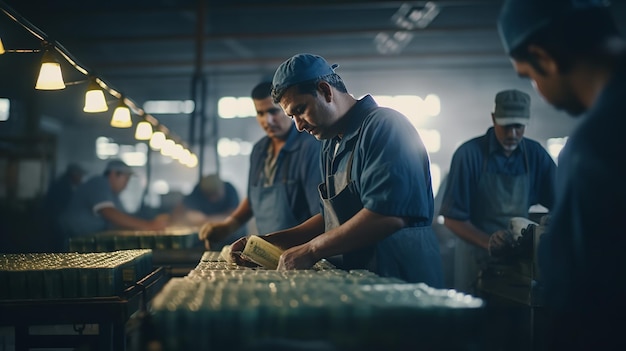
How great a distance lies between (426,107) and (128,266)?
1245 cm

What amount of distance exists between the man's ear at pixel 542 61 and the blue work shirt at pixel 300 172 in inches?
85.5

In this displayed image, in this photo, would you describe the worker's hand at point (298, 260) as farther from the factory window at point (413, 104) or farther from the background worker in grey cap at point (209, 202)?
the factory window at point (413, 104)

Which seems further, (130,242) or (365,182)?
(130,242)

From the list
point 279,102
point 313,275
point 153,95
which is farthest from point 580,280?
point 153,95

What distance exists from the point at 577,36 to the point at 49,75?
284 centimetres

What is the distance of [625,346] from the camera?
138 centimetres

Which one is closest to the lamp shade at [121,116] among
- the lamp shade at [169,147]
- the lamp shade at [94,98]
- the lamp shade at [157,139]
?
the lamp shade at [94,98]

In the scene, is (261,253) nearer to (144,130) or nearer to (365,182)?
(365,182)

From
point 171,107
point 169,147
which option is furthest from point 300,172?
point 171,107

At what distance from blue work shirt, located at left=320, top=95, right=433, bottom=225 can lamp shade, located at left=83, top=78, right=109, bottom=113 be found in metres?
2.18

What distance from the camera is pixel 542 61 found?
60.9 inches

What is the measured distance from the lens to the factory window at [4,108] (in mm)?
12852

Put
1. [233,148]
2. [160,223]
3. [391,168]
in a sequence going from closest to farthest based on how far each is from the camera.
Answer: [391,168] < [160,223] < [233,148]

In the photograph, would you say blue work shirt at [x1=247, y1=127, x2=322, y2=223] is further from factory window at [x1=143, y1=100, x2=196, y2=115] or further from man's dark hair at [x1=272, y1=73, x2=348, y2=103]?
factory window at [x1=143, y1=100, x2=196, y2=115]
